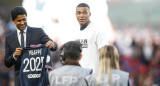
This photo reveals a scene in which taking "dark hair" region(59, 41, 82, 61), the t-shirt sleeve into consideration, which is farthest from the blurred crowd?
"dark hair" region(59, 41, 82, 61)

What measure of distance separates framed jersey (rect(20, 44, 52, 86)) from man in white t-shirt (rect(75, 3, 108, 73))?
0.54 metres

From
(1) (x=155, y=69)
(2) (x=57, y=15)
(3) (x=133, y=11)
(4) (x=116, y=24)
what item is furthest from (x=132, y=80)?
(3) (x=133, y=11)

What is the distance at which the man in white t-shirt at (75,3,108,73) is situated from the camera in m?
5.94

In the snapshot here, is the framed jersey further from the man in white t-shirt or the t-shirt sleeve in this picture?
the t-shirt sleeve

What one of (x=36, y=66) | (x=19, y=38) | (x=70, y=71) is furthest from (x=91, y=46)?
(x=70, y=71)

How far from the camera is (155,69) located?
504 inches

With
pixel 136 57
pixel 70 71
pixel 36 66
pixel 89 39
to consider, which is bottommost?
pixel 136 57

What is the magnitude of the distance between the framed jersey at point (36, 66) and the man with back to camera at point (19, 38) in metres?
0.11

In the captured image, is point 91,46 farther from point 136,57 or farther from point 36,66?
point 136,57

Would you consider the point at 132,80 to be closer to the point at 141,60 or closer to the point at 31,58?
the point at 141,60

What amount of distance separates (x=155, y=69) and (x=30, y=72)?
25.0ft

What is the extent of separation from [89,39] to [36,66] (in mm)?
819

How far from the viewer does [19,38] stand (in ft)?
19.4

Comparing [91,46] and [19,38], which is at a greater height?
[19,38]
